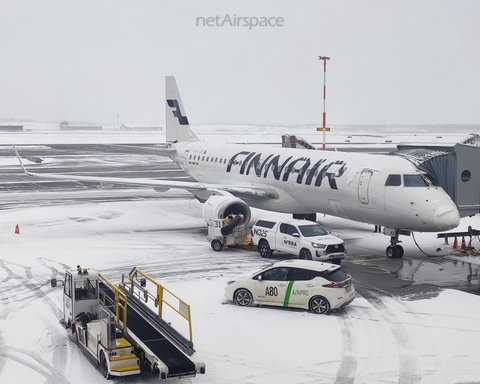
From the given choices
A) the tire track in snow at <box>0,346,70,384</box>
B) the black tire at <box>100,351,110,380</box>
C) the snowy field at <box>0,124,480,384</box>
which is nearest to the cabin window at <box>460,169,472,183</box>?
the snowy field at <box>0,124,480,384</box>

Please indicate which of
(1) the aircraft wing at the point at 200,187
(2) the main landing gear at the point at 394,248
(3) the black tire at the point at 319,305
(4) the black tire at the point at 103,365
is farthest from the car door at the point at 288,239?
(4) the black tire at the point at 103,365

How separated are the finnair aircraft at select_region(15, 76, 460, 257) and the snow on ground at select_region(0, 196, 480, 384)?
4.18m

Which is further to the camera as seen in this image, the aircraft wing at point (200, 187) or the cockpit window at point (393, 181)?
the aircraft wing at point (200, 187)

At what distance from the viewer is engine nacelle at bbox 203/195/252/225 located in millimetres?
31812

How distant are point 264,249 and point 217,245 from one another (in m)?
2.90

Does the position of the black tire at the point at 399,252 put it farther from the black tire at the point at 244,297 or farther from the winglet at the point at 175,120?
the winglet at the point at 175,120

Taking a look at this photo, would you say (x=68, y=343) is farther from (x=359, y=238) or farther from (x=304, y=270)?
(x=359, y=238)

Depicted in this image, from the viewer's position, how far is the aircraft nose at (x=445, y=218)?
2661 centimetres

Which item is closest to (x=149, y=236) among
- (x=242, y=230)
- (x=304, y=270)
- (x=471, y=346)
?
(x=242, y=230)

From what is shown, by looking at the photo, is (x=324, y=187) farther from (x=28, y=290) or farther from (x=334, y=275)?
(x=28, y=290)

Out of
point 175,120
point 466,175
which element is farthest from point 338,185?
point 175,120

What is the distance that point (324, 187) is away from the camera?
105ft

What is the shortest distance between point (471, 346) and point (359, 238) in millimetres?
16574

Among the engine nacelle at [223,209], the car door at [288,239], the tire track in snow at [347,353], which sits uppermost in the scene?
the engine nacelle at [223,209]
